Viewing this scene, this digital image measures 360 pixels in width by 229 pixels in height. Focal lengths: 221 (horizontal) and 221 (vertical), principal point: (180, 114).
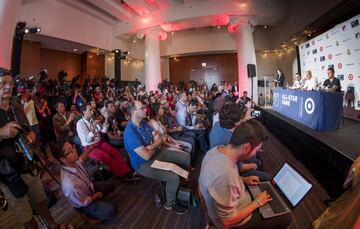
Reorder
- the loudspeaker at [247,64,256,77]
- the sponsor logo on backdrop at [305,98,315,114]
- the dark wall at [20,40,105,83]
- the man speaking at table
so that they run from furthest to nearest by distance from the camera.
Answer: the loudspeaker at [247,64,256,77], the dark wall at [20,40,105,83], the man speaking at table, the sponsor logo on backdrop at [305,98,315,114]

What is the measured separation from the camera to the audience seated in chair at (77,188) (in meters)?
1.95

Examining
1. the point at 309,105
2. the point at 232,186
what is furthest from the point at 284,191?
the point at 309,105

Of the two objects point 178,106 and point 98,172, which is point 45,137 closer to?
point 98,172

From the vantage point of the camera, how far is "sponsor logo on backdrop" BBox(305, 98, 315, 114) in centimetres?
398

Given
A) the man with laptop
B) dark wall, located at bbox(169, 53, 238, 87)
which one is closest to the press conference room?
the man with laptop

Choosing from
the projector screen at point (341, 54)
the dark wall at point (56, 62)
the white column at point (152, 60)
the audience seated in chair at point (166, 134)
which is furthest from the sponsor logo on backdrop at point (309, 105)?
the dark wall at point (56, 62)

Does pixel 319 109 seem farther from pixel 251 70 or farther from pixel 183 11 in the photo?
pixel 183 11

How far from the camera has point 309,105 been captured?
163 inches

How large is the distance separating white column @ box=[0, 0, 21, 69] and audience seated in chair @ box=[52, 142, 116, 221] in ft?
13.5

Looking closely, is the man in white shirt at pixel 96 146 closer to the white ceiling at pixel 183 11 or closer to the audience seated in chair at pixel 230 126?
the audience seated in chair at pixel 230 126

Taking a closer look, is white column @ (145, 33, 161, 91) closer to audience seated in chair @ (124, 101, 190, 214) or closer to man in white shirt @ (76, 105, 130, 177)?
man in white shirt @ (76, 105, 130, 177)

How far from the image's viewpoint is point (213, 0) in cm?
970

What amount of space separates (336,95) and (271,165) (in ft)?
5.10

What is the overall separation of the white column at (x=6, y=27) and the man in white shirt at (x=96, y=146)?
312cm
